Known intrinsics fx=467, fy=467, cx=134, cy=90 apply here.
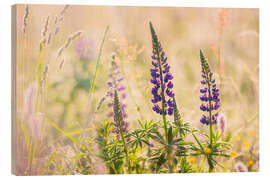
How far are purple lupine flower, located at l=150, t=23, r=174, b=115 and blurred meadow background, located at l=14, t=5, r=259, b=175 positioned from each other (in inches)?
5.7

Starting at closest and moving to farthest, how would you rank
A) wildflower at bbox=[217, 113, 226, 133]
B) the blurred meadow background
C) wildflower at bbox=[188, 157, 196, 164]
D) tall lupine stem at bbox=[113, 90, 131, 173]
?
1. tall lupine stem at bbox=[113, 90, 131, 173]
2. the blurred meadow background
3. wildflower at bbox=[188, 157, 196, 164]
4. wildflower at bbox=[217, 113, 226, 133]

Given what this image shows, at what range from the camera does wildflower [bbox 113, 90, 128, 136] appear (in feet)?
11.6

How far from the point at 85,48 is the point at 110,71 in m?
0.28

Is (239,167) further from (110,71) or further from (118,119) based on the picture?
(110,71)

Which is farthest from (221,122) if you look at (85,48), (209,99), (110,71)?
(85,48)

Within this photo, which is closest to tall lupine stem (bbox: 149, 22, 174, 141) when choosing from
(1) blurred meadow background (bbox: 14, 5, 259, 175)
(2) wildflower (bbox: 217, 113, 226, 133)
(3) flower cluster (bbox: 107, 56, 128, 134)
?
(1) blurred meadow background (bbox: 14, 5, 259, 175)

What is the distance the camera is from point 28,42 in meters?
3.64

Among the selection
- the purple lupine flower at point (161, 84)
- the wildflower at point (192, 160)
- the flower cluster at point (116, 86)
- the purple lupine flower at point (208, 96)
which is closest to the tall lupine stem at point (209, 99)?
Result: the purple lupine flower at point (208, 96)

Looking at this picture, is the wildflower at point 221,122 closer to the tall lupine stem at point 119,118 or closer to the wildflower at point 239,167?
the wildflower at point 239,167

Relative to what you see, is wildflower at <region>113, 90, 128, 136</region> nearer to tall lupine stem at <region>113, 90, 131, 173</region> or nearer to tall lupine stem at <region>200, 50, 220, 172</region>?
tall lupine stem at <region>113, 90, 131, 173</region>

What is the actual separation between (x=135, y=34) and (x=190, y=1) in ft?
1.95

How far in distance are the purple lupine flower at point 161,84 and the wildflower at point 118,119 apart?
0.27 meters

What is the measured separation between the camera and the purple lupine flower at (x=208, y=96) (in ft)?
12.1
